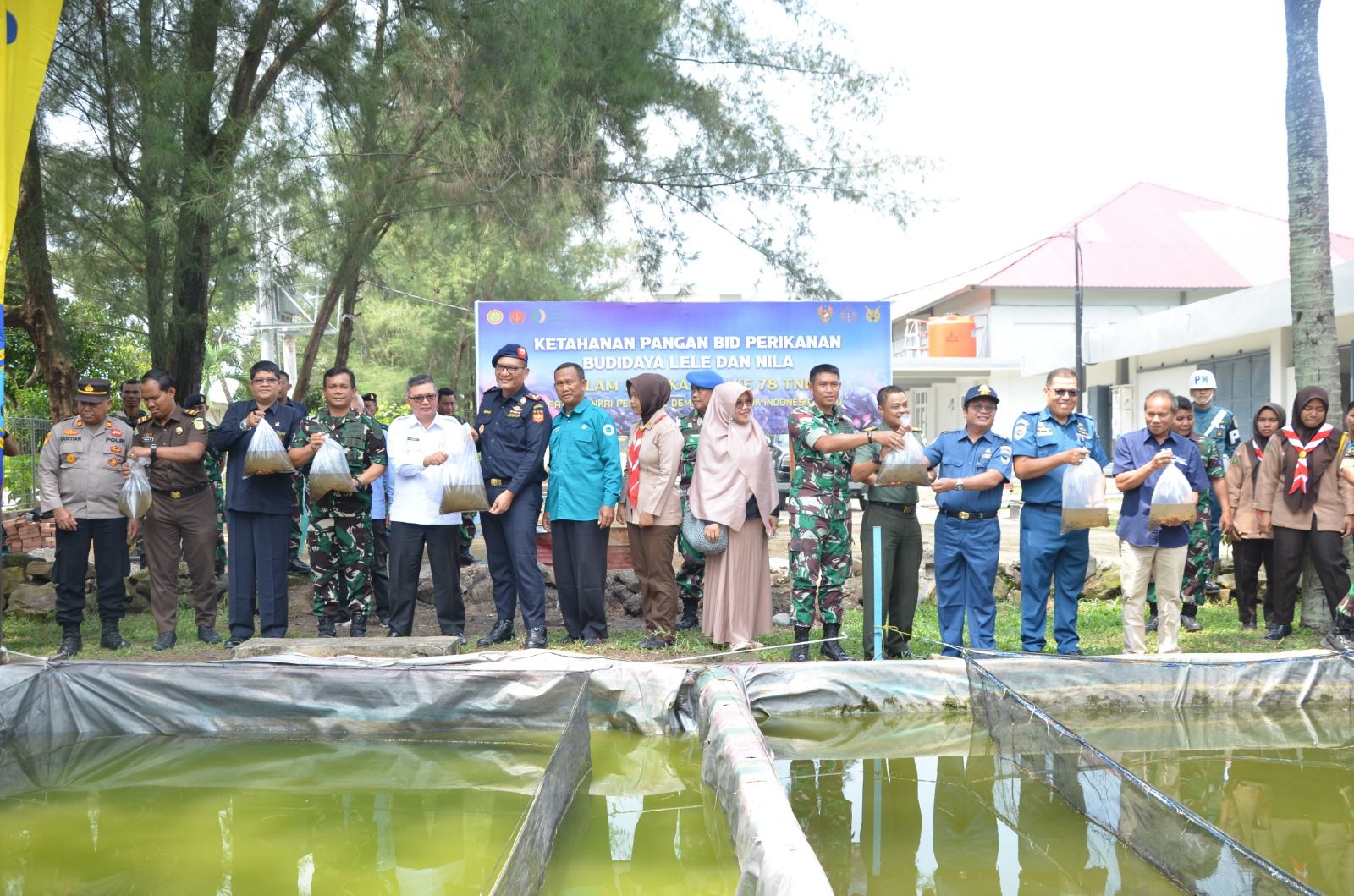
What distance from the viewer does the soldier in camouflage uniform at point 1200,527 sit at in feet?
22.6

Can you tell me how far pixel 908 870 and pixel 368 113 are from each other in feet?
21.1

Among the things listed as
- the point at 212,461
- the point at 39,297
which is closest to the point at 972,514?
the point at 212,461

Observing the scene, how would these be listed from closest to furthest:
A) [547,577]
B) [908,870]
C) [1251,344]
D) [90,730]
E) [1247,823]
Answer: [908,870] < [1247,823] < [90,730] < [547,577] < [1251,344]

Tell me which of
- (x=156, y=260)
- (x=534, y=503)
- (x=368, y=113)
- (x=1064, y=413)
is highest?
(x=368, y=113)

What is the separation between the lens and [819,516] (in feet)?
19.0

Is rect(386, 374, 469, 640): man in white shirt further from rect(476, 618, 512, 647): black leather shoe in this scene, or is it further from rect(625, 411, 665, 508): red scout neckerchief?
rect(625, 411, 665, 508): red scout neckerchief

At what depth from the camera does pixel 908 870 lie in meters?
3.27

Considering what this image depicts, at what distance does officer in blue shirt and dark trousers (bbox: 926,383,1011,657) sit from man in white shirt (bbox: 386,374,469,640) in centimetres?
267

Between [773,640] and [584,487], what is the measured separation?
146 centimetres

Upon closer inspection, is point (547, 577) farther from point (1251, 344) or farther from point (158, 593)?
point (1251, 344)

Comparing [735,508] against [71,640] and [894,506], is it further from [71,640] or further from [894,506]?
[71,640]

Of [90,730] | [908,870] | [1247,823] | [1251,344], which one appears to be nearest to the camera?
[908,870]

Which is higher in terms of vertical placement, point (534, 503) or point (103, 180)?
point (103, 180)

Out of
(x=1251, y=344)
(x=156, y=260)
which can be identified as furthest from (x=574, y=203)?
(x=1251, y=344)
